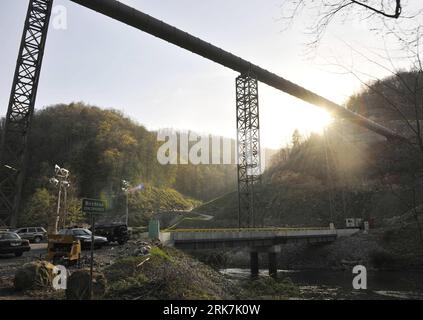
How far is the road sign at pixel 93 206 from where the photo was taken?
957 cm

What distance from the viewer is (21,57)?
1101 inches

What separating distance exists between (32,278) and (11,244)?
424 inches

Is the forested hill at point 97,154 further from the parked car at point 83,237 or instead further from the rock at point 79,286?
the rock at point 79,286

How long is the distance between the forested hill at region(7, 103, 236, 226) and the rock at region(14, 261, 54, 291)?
71.9 meters

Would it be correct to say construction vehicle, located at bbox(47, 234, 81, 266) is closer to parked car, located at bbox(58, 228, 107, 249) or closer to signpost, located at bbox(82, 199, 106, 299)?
parked car, located at bbox(58, 228, 107, 249)

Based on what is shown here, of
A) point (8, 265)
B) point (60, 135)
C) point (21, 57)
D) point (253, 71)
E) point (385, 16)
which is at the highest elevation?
point (60, 135)

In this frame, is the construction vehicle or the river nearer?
the construction vehicle

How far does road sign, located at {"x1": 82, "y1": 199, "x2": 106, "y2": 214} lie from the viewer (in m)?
9.57

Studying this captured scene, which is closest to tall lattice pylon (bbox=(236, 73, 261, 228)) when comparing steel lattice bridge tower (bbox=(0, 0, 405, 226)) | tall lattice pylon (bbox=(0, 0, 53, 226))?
steel lattice bridge tower (bbox=(0, 0, 405, 226))

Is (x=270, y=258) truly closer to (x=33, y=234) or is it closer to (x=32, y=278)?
(x=33, y=234)

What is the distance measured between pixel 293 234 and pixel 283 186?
46083 mm

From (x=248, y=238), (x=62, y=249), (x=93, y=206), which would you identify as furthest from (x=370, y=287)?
(x=93, y=206)

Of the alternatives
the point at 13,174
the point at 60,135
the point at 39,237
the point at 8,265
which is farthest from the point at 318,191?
the point at 60,135
